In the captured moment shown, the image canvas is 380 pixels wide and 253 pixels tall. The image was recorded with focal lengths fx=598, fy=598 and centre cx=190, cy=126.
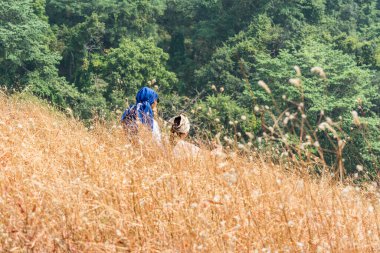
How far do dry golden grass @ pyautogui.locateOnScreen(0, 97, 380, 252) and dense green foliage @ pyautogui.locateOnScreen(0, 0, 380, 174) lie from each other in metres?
19.2

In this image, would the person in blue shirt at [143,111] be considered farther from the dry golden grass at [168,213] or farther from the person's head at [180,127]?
the dry golden grass at [168,213]

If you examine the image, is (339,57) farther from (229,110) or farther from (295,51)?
(229,110)

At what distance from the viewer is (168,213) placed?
1.96 metres

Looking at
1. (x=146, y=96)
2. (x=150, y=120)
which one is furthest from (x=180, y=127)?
(x=146, y=96)

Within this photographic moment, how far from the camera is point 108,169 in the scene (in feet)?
7.90

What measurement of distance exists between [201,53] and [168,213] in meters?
28.2

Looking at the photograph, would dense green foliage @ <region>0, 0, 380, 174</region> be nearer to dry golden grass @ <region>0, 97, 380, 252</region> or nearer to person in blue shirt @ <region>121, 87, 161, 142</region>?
person in blue shirt @ <region>121, 87, 161, 142</region>

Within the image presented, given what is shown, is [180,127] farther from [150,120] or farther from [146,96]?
[146,96]

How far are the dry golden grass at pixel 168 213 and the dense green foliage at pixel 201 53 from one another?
62.9 feet

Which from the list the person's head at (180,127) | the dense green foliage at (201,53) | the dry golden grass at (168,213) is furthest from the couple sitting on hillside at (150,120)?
the dense green foliage at (201,53)

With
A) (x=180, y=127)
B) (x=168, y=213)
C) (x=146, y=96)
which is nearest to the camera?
(x=168, y=213)

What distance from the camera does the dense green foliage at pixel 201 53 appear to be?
23578 millimetres

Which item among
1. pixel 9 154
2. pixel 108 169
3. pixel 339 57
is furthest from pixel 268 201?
pixel 339 57

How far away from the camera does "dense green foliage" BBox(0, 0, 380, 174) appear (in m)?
23.6
